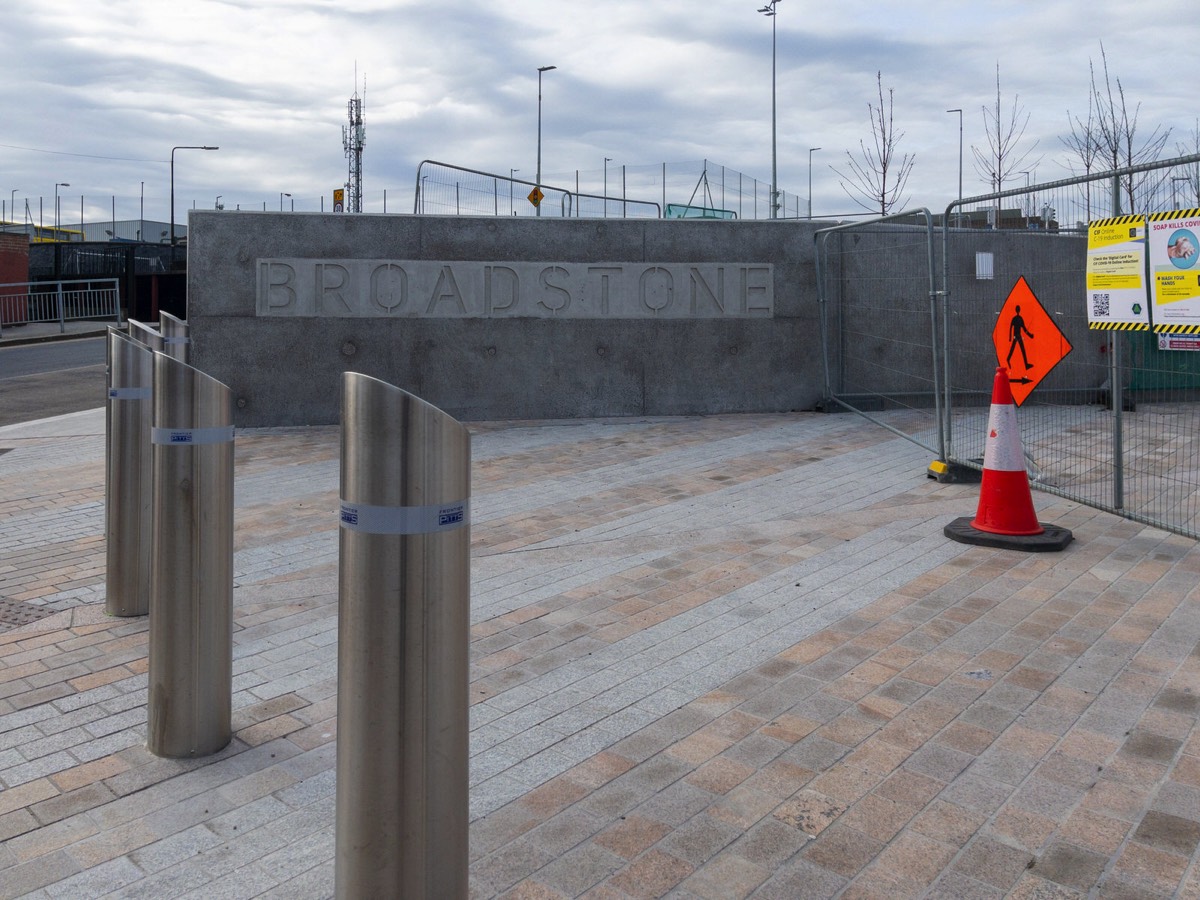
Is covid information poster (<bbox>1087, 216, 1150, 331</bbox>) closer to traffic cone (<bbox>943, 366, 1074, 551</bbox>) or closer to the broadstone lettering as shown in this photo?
traffic cone (<bbox>943, 366, 1074, 551</bbox>)

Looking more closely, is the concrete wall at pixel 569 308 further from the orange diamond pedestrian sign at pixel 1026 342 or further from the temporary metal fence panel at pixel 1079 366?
the orange diamond pedestrian sign at pixel 1026 342

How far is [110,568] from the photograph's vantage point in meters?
5.23

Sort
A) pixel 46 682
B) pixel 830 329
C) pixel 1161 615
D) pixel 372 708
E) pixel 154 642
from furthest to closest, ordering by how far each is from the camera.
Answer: pixel 830 329 → pixel 1161 615 → pixel 46 682 → pixel 154 642 → pixel 372 708

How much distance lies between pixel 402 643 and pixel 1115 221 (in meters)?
5.66

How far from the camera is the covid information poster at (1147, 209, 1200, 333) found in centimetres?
Answer: 580

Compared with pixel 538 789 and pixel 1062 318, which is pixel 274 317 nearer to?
pixel 1062 318

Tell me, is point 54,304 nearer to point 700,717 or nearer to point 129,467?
point 129,467

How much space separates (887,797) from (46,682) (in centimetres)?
339

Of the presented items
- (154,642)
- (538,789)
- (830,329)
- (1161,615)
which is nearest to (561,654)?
(538,789)

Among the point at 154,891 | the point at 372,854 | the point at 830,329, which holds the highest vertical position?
the point at 830,329

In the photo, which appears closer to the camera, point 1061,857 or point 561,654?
point 1061,857

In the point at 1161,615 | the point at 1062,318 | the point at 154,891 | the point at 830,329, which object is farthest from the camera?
the point at 830,329

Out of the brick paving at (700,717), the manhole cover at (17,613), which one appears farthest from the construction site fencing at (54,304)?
the brick paving at (700,717)

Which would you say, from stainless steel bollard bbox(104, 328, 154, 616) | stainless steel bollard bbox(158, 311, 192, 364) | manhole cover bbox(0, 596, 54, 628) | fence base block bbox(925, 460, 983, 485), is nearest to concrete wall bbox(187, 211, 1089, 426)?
stainless steel bollard bbox(158, 311, 192, 364)
